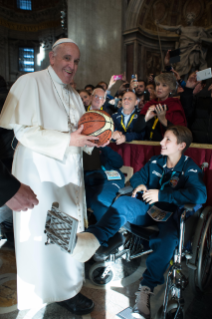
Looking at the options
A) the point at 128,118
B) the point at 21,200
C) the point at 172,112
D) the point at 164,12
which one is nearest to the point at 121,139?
the point at 128,118

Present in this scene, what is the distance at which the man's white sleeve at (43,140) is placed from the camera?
1.85 metres

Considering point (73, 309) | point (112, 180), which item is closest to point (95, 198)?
point (112, 180)

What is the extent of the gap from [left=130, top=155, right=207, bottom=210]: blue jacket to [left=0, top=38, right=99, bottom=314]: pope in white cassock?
891 mm

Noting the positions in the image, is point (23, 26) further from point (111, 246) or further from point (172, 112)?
point (111, 246)

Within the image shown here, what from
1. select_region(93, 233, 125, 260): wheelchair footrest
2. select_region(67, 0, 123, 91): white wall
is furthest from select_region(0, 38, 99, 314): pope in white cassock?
select_region(67, 0, 123, 91): white wall

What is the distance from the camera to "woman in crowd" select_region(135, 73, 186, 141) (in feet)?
10.9

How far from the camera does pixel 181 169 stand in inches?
95.0

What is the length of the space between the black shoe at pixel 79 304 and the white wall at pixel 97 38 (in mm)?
7218

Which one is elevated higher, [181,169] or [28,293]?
[181,169]

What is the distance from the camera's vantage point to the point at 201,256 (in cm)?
205

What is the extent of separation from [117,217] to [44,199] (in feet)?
2.39

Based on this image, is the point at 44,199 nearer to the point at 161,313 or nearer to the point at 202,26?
the point at 161,313

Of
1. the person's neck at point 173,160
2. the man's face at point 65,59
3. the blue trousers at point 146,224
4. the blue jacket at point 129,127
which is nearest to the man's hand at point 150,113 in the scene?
the blue jacket at point 129,127

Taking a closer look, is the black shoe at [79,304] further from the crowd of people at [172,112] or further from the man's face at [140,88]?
the man's face at [140,88]
